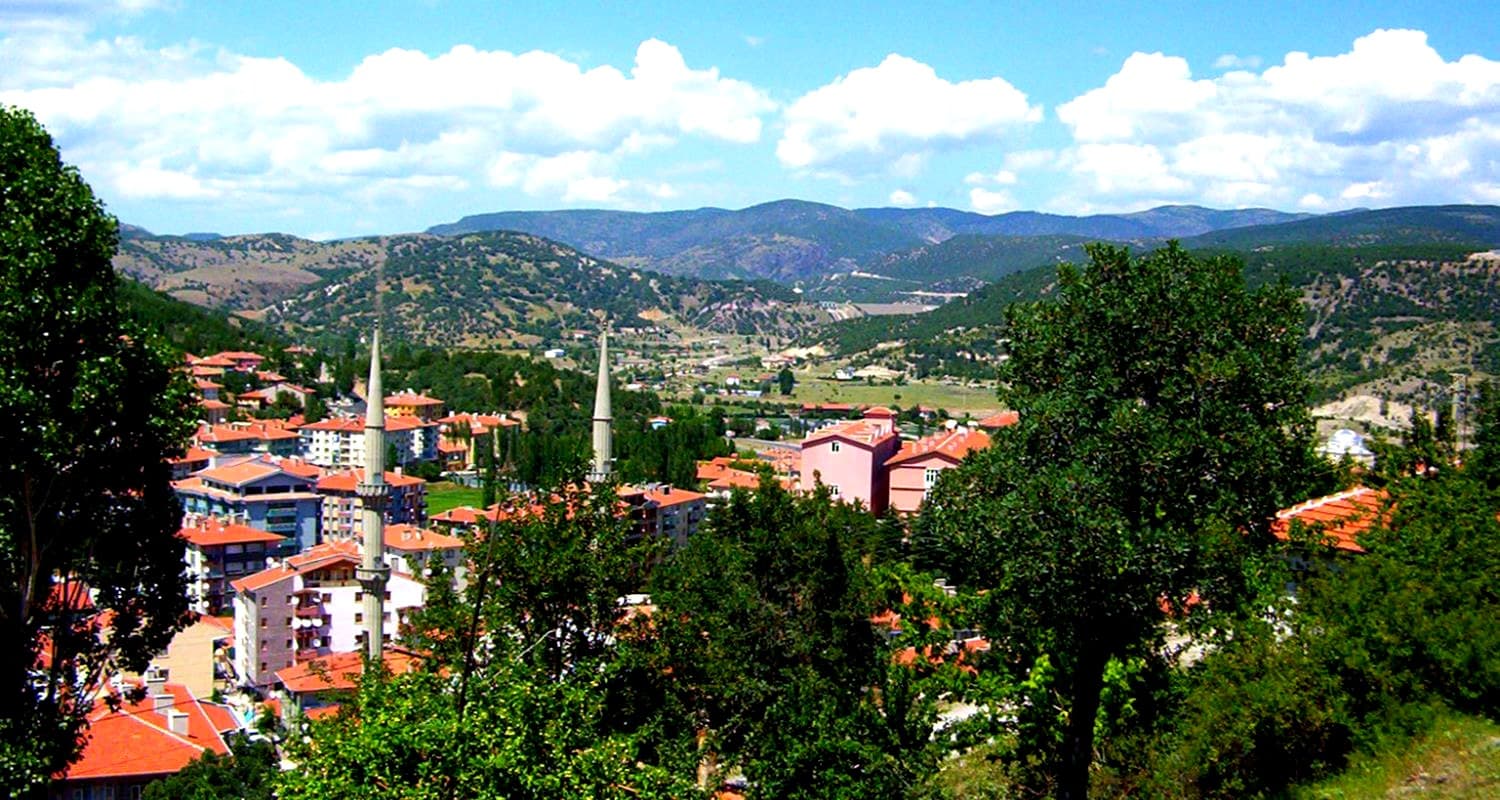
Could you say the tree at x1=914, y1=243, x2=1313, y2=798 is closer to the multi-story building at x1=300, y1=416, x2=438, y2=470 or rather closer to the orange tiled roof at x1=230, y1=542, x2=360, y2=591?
→ the orange tiled roof at x1=230, y1=542, x2=360, y2=591

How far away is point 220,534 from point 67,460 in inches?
1516

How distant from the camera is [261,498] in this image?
50219mm

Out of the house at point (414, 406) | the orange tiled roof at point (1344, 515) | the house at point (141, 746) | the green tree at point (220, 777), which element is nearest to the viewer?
the orange tiled roof at point (1344, 515)

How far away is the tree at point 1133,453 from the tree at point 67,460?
5272 mm

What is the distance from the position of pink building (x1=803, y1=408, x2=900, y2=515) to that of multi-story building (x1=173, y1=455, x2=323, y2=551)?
19.6 meters

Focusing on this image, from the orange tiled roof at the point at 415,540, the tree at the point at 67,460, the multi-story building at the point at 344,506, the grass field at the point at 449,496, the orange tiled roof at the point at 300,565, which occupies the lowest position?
the grass field at the point at 449,496

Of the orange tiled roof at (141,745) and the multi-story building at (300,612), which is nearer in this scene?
the orange tiled roof at (141,745)

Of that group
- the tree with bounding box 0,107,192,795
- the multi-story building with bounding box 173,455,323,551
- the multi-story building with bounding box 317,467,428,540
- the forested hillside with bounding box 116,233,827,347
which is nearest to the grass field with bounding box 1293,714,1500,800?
the tree with bounding box 0,107,192,795

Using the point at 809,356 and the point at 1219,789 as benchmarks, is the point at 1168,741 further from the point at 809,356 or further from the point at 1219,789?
the point at 809,356

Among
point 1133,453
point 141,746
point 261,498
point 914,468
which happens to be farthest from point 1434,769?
point 261,498

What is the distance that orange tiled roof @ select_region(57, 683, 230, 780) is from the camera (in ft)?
75.3

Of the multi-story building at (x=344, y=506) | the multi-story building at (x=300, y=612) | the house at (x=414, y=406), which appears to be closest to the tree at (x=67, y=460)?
the multi-story building at (x=300, y=612)

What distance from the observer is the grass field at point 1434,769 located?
349 inches

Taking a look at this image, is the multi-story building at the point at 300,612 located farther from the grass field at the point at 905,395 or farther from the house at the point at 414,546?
the grass field at the point at 905,395
